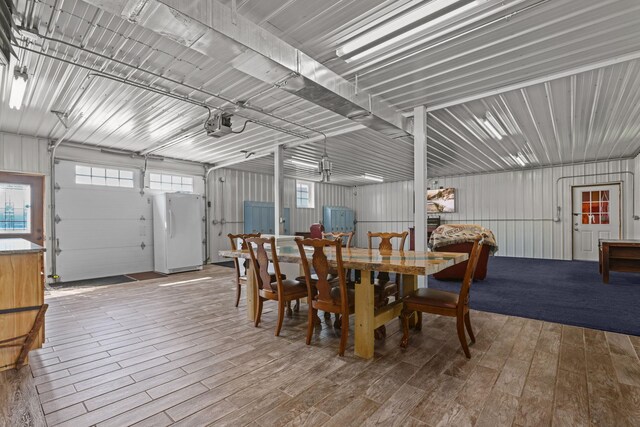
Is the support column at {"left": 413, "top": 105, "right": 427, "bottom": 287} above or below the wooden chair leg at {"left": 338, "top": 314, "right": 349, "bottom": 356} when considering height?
above

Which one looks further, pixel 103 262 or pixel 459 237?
pixel 103 262

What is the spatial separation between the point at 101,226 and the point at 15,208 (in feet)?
4.75

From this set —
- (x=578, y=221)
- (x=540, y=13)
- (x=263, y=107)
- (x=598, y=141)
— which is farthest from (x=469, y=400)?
(x=578, y=221)

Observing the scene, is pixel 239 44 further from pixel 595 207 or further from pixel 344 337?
pixel 595 207

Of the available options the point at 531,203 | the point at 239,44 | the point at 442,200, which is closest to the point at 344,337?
the point at 239,44

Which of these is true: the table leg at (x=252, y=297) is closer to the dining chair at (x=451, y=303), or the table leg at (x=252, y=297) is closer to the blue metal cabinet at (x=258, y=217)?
the dining chair at (x=451, y=303)

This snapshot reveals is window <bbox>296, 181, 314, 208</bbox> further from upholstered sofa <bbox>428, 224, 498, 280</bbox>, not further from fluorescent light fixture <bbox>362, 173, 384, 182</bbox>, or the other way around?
upholstered sofa <bbox>428, 224, 498, 280</bbox>

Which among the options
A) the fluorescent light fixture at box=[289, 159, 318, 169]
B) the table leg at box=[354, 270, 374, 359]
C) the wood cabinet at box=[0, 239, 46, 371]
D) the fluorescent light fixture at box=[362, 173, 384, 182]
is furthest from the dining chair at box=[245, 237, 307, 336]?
the fluorescent light fixture at box=[362, 173, 384, 182]

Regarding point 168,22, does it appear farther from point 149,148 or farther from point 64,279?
point 64,279

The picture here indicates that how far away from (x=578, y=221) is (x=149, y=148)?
12262 mm

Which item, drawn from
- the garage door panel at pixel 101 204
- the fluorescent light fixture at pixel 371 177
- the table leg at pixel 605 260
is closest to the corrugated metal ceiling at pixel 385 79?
the garage door panel at pixel 101 204

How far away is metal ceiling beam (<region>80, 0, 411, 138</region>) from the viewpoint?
2.09m

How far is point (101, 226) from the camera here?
696 centimetres

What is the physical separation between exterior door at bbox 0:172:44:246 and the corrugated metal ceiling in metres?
0.99
